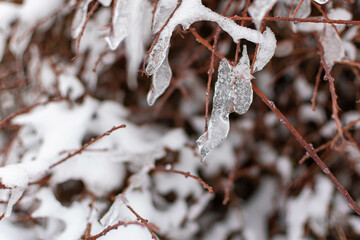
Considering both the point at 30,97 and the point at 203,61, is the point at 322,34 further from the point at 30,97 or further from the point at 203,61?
the point at 30,97

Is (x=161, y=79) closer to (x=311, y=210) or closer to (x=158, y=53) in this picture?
(x=158, y=53)

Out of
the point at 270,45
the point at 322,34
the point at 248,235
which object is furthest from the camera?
the point at 248,235

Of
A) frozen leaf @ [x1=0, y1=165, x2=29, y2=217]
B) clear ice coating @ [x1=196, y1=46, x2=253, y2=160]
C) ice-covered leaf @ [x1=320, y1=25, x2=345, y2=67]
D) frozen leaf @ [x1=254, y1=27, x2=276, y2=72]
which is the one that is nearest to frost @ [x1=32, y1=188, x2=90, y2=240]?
frozen leaf @ [x1=0, y1=165, x2=29, y2=217]

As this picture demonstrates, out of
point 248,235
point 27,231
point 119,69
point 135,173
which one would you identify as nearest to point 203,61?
point 119,69

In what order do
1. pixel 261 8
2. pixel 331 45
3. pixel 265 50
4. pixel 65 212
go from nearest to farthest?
pixel 261 8, pixel 265 50, pixel 331 45, pixel 65 212

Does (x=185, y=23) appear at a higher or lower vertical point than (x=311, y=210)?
higher

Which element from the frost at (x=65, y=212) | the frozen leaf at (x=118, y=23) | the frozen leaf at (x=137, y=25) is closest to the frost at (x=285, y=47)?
the frozen leaf at (x=137, y=25)

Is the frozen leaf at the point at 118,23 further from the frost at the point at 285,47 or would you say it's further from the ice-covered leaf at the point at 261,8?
the frost at the point at 285,47

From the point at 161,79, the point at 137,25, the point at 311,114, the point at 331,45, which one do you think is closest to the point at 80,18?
the point at 137,25
